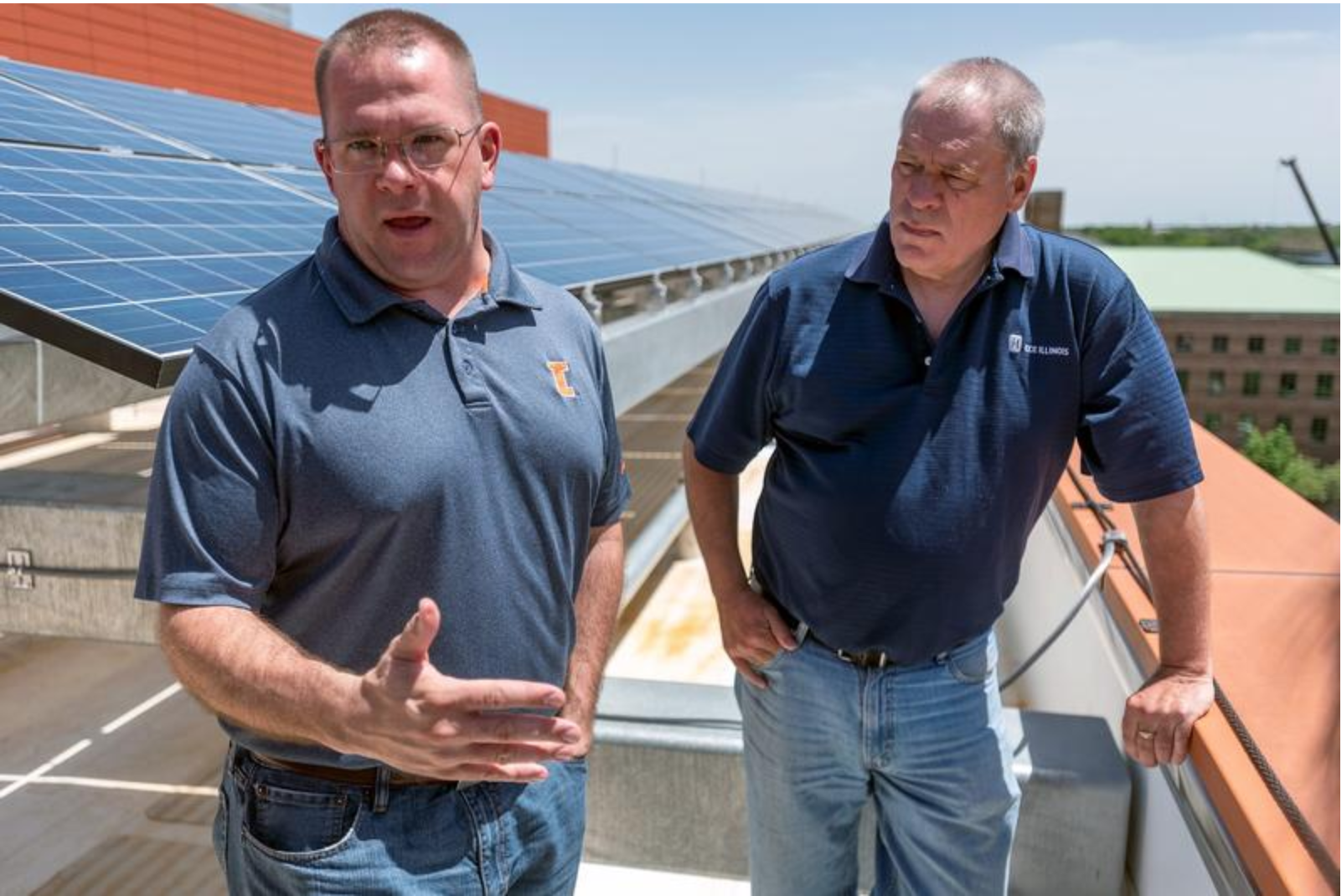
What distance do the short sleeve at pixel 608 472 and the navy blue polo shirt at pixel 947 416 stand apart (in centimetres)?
34

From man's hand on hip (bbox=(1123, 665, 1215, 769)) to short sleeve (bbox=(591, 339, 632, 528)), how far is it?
116 cm

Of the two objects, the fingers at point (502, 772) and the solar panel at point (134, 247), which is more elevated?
the solar panel at point (134, 247)

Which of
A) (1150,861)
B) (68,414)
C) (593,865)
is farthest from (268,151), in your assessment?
(1150,861)

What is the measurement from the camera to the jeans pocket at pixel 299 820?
65.2 inches

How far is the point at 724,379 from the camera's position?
2.29m

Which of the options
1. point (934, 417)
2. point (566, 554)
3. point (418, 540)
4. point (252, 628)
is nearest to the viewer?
point (252, 628)

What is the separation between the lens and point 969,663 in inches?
88.4

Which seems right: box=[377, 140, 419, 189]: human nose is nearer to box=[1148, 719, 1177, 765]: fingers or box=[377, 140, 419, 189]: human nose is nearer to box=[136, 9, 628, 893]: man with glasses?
box=[136, 9, 628, 893]: man with glasses

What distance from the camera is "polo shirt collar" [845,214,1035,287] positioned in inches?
82.0

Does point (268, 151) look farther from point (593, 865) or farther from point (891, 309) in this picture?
point (891, 309)

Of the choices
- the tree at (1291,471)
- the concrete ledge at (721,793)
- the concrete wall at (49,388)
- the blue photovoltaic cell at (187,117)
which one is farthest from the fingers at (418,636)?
the tree at (1291,471)

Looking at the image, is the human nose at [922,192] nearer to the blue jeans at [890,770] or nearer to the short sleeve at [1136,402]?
the short sleeve at [1136,402]

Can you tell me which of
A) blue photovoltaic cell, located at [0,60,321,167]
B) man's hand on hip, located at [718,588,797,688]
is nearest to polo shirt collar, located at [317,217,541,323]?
man's hand on hip, located at [718,588,797,688]

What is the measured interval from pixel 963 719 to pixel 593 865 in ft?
5.95
